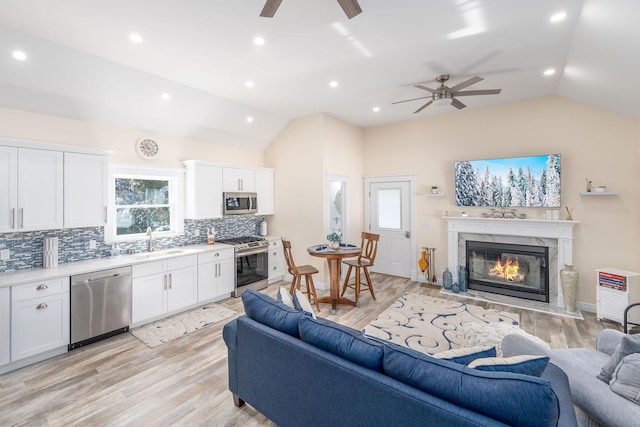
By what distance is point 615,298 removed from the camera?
12.6 ft

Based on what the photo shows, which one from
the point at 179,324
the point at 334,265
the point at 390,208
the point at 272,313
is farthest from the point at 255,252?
the point at 272,313

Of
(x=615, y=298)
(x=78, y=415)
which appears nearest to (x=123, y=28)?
(x=78, y=415)

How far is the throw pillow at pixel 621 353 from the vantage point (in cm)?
172

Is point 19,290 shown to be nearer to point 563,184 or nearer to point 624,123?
point 563,184

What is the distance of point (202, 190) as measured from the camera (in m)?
5.01

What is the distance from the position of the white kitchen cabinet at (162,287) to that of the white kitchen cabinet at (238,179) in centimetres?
153

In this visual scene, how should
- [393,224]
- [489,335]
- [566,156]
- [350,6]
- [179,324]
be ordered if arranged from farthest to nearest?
[393,224] < [566,156] < [179,324] < [489,335] < [350,6]

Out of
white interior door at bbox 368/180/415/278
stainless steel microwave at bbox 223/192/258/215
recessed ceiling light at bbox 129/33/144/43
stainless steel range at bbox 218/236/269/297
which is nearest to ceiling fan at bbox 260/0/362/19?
recessed ceiling light at bbox 129/33/144/43

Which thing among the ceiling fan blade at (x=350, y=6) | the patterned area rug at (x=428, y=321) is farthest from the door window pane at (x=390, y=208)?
the ceiling fan blade at (x=350, y=6)

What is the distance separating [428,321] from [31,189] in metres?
5.15

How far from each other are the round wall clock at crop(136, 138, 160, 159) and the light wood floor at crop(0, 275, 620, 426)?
2.65 meters

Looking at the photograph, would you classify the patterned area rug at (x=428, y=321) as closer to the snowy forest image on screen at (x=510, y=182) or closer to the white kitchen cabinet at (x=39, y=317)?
the snowy forest image on screen at (x=510, y=182)

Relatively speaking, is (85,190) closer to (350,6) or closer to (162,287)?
(162,287)

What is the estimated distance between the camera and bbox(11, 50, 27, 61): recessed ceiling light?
116 inches
